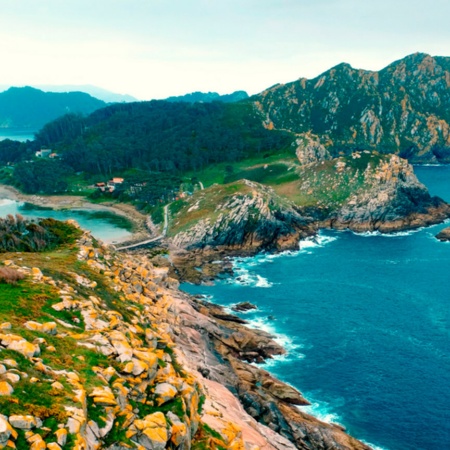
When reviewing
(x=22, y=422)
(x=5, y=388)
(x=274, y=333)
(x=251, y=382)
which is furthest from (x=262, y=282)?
(x=22, y=422)

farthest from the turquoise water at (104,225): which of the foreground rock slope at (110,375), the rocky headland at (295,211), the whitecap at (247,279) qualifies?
the foreground rock slope at (110,375)

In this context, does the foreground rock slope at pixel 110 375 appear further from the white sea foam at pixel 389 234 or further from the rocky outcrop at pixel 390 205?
the rocky outcrop at pixel 390 205

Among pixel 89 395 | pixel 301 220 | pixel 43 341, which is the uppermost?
pixel 43 341

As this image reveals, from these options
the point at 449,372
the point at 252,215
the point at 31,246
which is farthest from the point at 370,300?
the point at 31,246

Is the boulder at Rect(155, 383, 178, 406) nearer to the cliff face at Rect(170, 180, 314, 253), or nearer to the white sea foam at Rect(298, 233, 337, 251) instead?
the cliff face at Rect(170, 180, 314, 253)

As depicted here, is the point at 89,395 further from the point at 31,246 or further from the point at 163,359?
the point at 31,246

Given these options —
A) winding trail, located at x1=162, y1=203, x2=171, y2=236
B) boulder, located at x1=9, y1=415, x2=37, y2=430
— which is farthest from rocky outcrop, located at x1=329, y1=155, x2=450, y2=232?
boulder, located at x1=9, y1=415, x2=37, y2=430

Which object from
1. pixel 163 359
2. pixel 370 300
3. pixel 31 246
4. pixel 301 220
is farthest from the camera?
pixel 301 220
